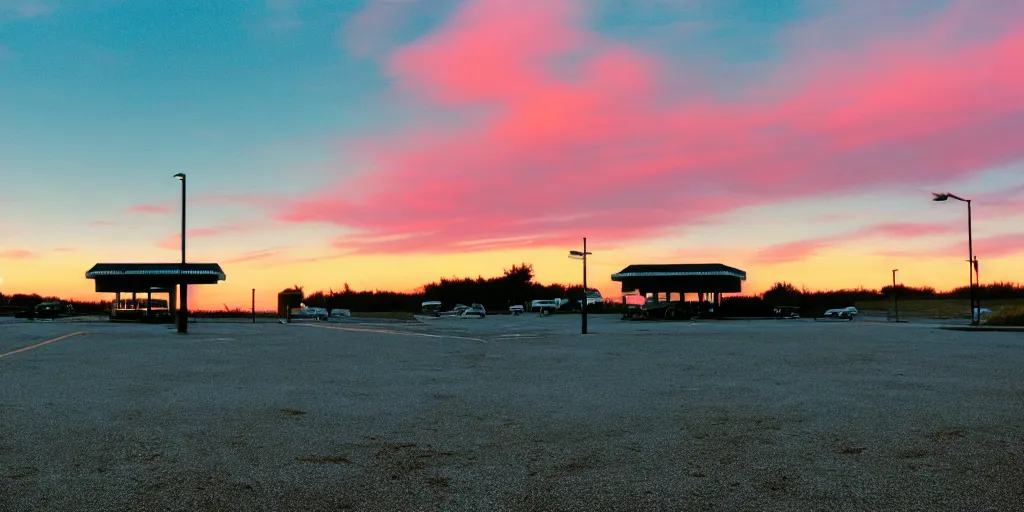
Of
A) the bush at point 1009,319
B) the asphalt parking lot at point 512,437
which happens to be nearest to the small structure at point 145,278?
the asphalt parking lot at point 512,437

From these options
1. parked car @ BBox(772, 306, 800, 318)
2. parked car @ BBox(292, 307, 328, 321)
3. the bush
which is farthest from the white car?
parked car @ BBox(292, 307, 328, 321)

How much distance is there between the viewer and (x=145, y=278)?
71.2m

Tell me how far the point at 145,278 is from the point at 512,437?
7085cm

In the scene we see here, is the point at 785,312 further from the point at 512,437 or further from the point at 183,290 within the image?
the point at 512,437

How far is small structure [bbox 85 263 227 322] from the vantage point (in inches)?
2645

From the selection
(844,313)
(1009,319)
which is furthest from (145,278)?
(1009,319)

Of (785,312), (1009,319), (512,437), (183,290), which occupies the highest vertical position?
(183,290)

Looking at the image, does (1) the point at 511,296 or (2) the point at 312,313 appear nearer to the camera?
(2) the point at 312,313

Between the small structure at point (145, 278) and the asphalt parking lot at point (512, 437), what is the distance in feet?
175

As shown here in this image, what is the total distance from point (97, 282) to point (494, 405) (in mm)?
71076

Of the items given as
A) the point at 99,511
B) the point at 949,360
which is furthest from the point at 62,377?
the point at 949,360

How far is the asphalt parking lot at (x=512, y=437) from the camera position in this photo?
241 inches

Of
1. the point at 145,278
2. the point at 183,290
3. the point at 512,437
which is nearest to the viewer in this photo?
the point at 512,437

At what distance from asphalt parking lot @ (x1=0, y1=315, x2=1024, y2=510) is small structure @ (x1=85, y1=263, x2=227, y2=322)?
5321 cm
